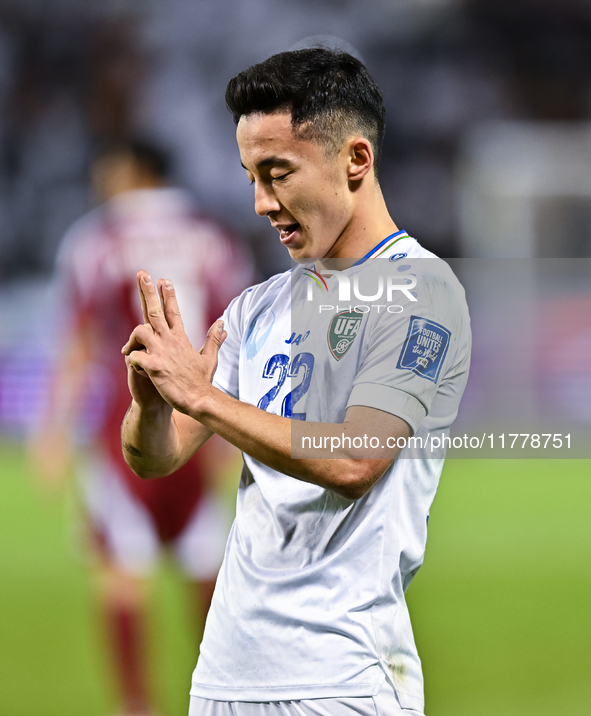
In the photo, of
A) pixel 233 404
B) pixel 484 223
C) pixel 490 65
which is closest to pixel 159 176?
pixel 233 404

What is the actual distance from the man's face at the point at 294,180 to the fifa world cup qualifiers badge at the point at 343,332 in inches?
6.5

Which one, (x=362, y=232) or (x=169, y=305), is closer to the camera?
(x=169, y=305)

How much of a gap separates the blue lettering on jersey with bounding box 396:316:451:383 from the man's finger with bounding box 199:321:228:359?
0.34 meters

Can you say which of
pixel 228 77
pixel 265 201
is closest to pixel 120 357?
pixel 265 201

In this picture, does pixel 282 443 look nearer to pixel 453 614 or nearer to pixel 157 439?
pixel 157 439

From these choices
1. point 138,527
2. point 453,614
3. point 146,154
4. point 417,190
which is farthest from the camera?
point 417,190

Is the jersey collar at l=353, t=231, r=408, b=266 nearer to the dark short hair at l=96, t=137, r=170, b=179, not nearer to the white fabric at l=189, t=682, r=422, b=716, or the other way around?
the white fabric at l=189, t=682, r=422, b=716

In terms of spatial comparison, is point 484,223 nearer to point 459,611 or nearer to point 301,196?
point 459,611

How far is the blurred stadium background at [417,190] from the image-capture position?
4574 millimetres

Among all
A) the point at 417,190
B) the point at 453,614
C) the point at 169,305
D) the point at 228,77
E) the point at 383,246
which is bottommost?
the point at 453,614

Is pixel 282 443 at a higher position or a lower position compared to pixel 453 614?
higher

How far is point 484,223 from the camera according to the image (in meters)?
10.9

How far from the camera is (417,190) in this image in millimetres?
11383

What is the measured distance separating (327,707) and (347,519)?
0.30 meters
